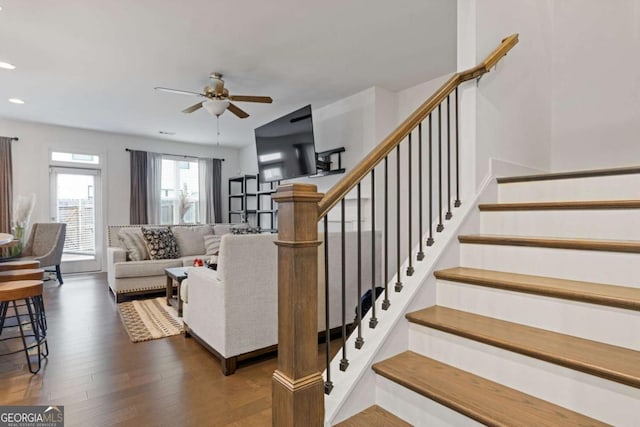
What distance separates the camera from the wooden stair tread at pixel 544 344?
1.04 metres

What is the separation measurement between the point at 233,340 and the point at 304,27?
259cm

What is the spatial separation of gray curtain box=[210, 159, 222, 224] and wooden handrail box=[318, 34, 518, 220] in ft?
21.0

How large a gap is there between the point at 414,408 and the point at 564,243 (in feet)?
3.31

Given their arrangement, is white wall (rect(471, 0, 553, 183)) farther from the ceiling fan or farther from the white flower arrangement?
the white flower arrangement

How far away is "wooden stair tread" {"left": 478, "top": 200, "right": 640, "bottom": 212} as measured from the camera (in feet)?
5.20

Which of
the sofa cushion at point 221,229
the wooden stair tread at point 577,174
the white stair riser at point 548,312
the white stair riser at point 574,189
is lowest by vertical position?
the white stair riser at point 548,312

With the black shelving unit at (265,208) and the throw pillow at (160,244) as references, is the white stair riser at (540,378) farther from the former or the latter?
the black shelving unit at (265,208)

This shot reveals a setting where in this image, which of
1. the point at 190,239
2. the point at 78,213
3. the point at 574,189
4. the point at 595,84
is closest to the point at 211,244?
the point at 190,239

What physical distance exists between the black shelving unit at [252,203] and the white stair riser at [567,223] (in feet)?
15.5

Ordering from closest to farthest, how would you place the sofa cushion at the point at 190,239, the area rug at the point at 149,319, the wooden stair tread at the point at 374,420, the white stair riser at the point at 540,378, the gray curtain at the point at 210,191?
the white stair riser at the point at 540,378 < the wooden stair tread at the point at 374,420 < the area rug at the point at 149,319 < the sofa cushion at the point at 190,239 < the gray curtain at the point at 210,191

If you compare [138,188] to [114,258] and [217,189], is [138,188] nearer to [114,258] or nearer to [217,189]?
[217,189]

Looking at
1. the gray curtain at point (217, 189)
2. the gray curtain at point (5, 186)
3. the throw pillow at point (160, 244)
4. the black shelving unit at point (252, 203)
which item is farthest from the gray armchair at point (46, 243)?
the black shelving unit at point (252, 203)

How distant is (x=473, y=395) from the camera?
1191 millimetres

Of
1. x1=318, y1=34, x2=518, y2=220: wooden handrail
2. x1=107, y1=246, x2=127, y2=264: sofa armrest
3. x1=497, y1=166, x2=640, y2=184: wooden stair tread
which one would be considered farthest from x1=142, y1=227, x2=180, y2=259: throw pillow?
x1=497, y1=166, x2=640, y2=184: wooden stair tread
